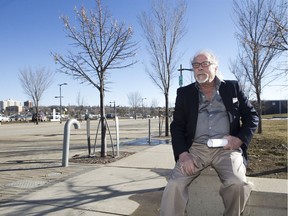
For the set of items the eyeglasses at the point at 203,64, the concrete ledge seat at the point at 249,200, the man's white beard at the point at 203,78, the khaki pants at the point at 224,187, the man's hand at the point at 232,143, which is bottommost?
the concrete ledge seat at the point at 249,200

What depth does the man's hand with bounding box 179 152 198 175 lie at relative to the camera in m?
3.00

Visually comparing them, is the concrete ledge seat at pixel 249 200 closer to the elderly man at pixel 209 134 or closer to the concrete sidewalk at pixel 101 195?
the elderly man at pixel 209 134

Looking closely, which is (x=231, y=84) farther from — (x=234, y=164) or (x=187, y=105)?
(x=234, y=164)

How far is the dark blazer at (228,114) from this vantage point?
125 inches

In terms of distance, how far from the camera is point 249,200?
11.3 feet

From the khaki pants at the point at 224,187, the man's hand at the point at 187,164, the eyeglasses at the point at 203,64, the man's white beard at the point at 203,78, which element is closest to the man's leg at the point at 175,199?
the khaki pants at the point at 224,187

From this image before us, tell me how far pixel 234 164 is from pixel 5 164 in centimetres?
696

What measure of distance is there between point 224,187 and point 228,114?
0.71 metres

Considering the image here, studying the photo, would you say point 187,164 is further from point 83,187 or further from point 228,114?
point 83,187

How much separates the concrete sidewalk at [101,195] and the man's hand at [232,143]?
167 cm

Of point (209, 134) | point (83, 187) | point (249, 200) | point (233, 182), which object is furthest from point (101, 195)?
point (233, 182)

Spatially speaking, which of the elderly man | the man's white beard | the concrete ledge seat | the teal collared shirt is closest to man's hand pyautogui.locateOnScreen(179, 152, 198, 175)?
the elderly man

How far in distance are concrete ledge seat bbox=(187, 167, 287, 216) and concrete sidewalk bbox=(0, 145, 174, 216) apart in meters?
0.83

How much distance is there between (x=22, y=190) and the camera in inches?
219
